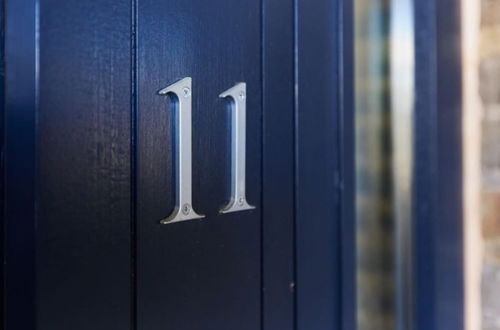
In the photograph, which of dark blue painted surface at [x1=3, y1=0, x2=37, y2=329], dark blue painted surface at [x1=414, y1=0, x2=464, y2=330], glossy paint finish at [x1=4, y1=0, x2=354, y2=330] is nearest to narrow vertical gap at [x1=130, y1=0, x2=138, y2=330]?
glossy paint finish at [x1=4, y1=0, x2=354, y2=330]

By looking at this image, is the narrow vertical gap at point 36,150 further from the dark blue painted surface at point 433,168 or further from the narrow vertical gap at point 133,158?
the dark blue painted surface at point 433,168

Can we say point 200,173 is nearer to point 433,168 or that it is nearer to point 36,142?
point 36,142

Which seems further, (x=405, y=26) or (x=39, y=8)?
(x=405, y=26)

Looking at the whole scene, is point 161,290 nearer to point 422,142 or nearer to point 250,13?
point 250,13

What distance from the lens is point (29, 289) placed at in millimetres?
439

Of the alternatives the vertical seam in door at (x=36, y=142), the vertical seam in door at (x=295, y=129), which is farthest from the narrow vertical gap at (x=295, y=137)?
the vertical seam in door at (x=36, y=142)

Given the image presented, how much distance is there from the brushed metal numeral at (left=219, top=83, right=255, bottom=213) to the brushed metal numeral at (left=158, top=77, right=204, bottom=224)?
73 millimetres

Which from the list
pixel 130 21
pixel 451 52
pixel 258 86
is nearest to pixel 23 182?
pixel 130 21

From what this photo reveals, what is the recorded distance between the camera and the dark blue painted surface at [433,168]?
0.87 m

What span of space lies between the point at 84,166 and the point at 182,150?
12cm

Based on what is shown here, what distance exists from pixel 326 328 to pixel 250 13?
48 cm

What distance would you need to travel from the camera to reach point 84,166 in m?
0.47

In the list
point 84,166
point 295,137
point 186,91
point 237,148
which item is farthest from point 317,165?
point 84,166

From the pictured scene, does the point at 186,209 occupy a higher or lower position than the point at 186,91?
lower
